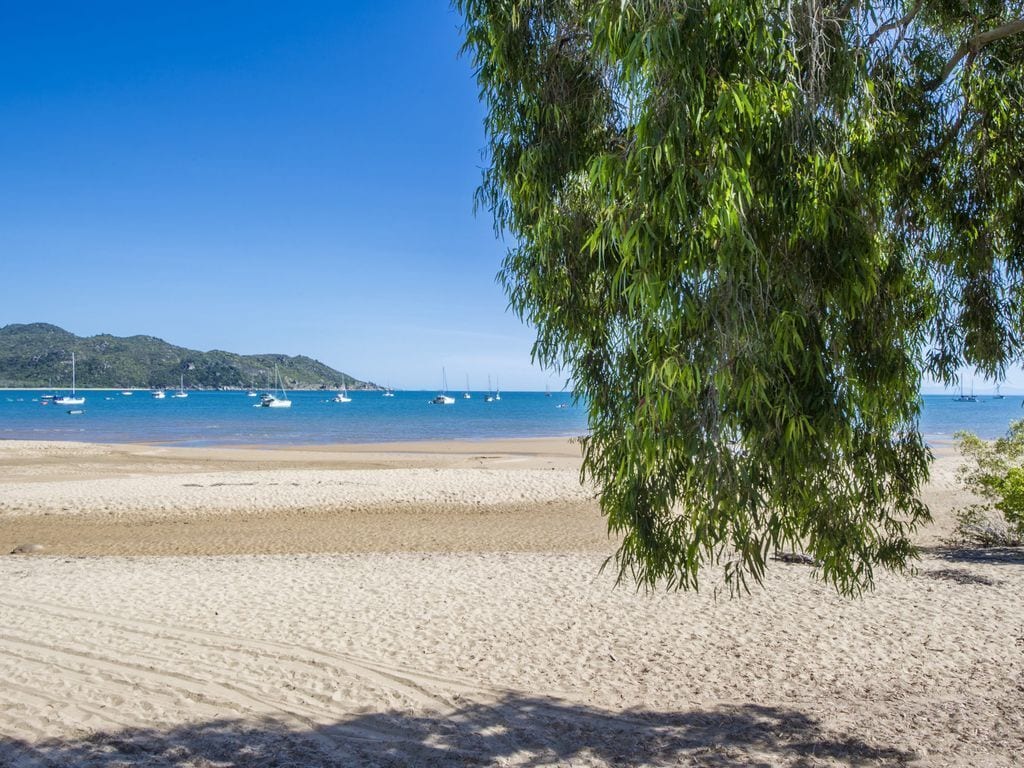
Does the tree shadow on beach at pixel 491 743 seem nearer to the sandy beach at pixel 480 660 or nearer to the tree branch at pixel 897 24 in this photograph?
the sandy beach at pixel 480 660

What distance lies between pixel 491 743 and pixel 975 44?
19.7ft

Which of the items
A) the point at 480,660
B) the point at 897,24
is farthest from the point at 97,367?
the point at 897,24

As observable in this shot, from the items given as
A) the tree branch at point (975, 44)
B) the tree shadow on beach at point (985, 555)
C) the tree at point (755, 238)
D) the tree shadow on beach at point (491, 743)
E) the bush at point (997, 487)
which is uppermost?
the tree branch at point (975, 44)

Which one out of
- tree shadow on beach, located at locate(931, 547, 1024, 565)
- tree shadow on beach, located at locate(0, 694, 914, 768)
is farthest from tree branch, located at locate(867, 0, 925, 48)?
tree shadow on beach, located at locate(931, 547, 1024, 565)

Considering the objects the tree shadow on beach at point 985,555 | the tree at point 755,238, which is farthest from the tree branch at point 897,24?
the tree shadow on beach at point 985,555

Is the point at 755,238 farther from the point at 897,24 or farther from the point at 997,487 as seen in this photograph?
the point at 997,487

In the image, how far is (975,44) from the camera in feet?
14.6

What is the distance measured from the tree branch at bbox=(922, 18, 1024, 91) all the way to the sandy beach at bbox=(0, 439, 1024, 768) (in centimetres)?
502

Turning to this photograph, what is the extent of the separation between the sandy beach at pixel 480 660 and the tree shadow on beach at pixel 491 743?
0.07 ft

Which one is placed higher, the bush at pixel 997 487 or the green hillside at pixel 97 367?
the green hillside at pixel 97 367

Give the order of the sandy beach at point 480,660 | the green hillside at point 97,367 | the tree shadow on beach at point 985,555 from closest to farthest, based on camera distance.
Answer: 1. the sandy beach at point 480,660
2. the tree shadow on beach at point 985,555
3. the green hillside at point 97,367

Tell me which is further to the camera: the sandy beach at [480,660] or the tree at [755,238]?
the sandy beach at [480,660]

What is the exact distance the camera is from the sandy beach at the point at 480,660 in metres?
6.10

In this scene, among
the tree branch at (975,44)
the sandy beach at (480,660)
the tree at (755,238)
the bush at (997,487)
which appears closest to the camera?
the tree at (755,238)
